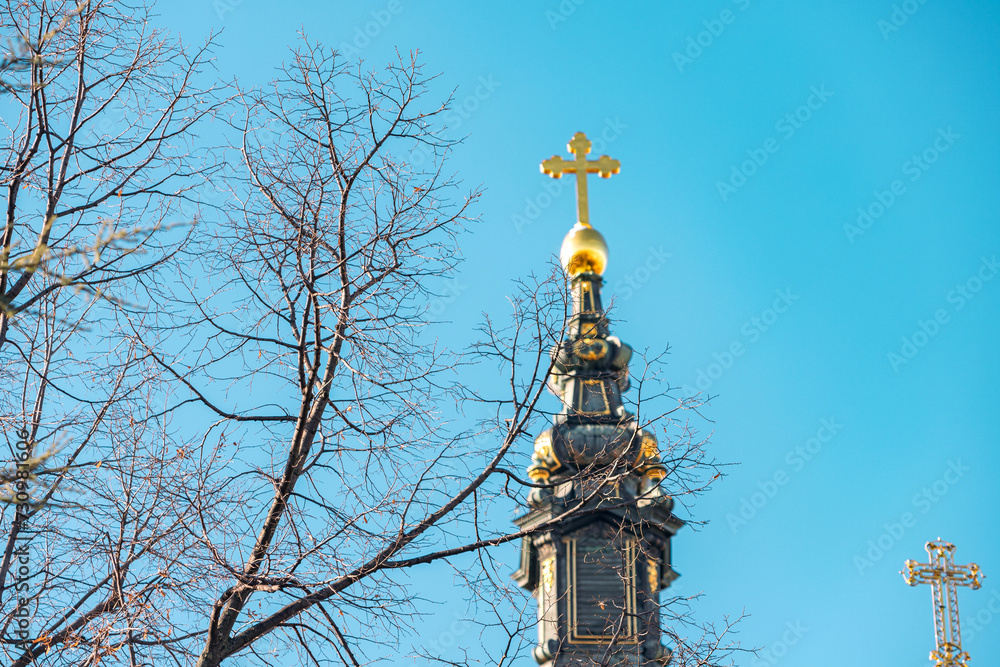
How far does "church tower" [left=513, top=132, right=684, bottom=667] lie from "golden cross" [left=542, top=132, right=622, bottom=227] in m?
0.03

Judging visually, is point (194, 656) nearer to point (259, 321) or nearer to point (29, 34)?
point (259, 321)

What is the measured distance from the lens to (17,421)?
679 centimetres

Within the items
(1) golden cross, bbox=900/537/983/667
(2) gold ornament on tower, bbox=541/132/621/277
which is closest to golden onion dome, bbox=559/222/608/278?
(2) gold ornament on tower, bbox=541/132/621/277

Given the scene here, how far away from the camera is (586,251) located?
124ft

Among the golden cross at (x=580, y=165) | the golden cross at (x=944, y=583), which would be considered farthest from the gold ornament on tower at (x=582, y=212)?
the golden cross at (x=944, y=583)

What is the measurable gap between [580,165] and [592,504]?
1297 inches

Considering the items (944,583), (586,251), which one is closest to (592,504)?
(944,583)

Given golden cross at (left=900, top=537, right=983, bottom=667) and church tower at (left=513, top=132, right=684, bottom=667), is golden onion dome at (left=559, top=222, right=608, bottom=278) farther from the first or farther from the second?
golden cross at (left=900, top=537, right=983, bottom=667)

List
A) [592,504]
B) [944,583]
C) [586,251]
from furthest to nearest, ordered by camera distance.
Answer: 1. [586,251]
2. [944,583]
3. [592,504]

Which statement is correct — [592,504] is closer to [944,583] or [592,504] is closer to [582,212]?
[944,583]

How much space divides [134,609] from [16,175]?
2357 millimetres

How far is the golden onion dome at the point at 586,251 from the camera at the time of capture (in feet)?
123

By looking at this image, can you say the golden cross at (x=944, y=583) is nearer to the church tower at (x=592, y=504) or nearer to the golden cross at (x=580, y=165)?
the church tower at (x=592, y=504)

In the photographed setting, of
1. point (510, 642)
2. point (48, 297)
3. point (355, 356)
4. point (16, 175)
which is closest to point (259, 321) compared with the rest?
point (355, 356)
